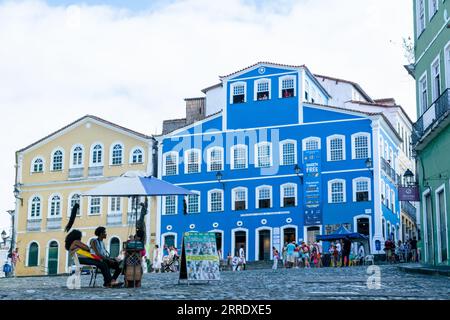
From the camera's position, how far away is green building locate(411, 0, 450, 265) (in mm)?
21609

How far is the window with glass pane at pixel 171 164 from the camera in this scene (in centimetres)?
4759

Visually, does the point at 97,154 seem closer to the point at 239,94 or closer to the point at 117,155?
the point at 117,155

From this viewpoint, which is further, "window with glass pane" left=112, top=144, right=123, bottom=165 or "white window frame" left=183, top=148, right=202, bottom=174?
"window with glass pane" left=112, top=144, right=123, bottom=165

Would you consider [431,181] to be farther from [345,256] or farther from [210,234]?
[345,256]

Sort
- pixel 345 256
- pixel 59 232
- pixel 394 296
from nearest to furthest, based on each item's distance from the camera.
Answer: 1. pixel 394 296
2. pixel 345 256
3. pixel 59 232

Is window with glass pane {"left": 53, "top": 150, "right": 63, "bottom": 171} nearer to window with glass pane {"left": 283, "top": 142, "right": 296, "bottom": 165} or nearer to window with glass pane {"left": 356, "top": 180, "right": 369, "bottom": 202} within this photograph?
window with glass pane {"left": 283, "top": 142, "right": 296, "bottom": 165}

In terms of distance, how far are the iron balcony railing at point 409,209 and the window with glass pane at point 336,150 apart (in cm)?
754

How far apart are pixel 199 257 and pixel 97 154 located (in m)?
34.8

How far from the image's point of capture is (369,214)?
4191 cm

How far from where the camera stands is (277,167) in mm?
44625

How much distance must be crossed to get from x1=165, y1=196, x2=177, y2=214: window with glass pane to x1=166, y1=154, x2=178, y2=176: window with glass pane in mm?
1441

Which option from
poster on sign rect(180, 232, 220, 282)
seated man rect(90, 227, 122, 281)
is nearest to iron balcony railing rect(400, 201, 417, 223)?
poster on sign rect(180, 232, 220, 282)

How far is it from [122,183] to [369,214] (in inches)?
1102
